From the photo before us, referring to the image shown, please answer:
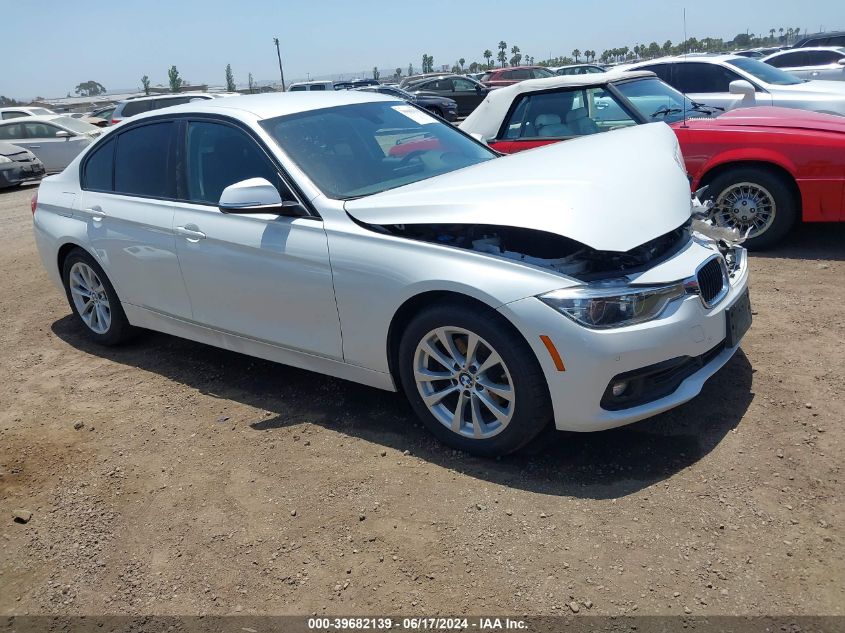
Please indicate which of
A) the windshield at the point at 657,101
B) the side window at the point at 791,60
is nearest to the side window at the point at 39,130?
the windshield at the point at 657,101

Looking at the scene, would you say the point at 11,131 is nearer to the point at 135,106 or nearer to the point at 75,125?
the point at 75,125

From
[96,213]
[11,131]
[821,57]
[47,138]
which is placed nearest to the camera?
[96,213]

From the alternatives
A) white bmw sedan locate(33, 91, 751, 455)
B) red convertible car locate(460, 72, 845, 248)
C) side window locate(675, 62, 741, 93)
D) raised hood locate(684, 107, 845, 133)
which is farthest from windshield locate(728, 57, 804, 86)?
white bmw sedan locate(33, 91, 751, 455)

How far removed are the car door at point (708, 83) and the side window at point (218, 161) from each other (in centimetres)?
649

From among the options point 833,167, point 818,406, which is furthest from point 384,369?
point 833,167

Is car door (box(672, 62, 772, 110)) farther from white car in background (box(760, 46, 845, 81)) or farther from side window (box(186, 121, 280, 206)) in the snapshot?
white car in background (box(760, 46, 845, 81))

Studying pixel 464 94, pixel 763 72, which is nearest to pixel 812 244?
pixel 763 72

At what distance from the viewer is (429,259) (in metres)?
3.29

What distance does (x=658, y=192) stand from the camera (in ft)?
11.3

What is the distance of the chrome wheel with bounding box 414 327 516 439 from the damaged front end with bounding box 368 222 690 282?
0.43 meters

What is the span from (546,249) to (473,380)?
0.70 m

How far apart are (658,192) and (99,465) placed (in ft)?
10.6

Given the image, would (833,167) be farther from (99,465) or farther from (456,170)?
(99,465)

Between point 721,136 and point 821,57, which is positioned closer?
point 721,136
